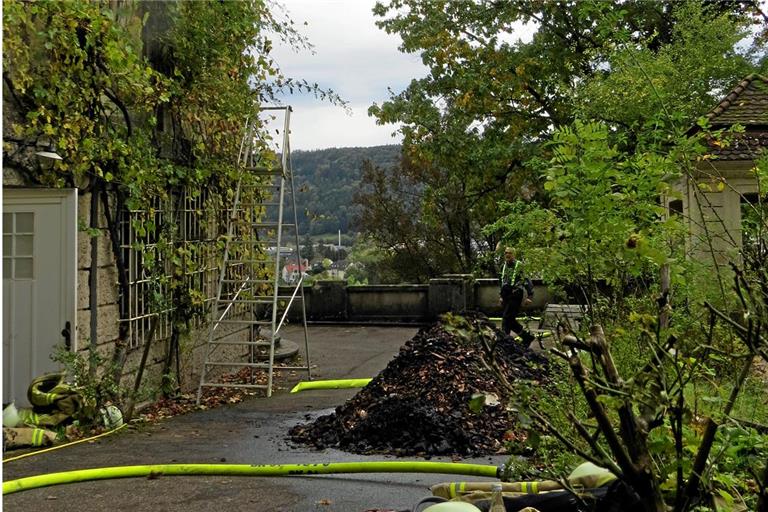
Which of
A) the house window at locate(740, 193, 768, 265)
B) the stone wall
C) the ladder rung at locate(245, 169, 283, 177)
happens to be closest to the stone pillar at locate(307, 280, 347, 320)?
the stone wall

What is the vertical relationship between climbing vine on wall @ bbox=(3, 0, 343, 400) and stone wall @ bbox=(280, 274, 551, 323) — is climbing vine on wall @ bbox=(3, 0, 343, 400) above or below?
above

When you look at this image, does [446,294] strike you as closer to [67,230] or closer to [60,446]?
[67,230]

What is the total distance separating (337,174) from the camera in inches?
1809

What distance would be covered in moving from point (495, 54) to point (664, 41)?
544 cm

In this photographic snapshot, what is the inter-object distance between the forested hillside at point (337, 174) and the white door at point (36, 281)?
26.5 metres

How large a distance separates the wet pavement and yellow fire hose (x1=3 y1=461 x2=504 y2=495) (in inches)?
1.9

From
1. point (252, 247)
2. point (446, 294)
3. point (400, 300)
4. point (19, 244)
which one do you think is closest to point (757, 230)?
point (19, 244)

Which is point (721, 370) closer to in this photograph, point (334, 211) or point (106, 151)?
point (106, 151)

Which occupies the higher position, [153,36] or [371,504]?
[153,36]

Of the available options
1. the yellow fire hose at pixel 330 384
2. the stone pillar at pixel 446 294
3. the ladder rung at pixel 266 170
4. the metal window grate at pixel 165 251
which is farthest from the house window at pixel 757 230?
the stone pillar at pixel 446 294

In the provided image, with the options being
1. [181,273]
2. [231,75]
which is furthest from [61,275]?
[231,75]

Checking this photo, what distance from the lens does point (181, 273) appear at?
1033 centimetres

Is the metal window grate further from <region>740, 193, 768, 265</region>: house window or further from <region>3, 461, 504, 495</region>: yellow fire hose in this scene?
<region>740, 193, 768, 265</region>: house window

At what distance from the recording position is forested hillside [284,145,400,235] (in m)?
37.8
